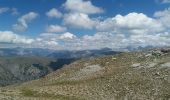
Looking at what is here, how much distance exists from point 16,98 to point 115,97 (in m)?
18.3

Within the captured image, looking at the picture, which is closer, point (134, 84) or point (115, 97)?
point (115, 97)

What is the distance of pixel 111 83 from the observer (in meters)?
67.4

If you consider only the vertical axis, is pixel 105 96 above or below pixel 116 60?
below

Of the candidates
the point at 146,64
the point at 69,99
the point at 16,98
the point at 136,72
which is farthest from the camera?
the point at 146,64

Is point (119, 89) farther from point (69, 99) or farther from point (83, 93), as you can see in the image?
point (69, 99)

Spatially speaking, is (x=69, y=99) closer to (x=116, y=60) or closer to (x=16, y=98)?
(x=16, y=98)

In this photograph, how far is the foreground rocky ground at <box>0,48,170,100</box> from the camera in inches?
2306

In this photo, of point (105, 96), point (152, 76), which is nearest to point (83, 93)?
point (105, 96)

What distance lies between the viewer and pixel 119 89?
62.9m

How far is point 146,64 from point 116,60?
14667 millimetres

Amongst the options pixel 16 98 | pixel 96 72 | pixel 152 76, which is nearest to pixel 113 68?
pixel 96 72

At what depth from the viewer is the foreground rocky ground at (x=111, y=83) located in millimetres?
58562

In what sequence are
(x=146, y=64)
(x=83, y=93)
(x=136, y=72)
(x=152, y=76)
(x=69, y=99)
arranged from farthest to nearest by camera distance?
(x=146, y=64) → (x=136, y=72) → (x=152, y=76) → (x=83, y=93) → (x=69, y=99)

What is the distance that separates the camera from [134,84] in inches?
2534
